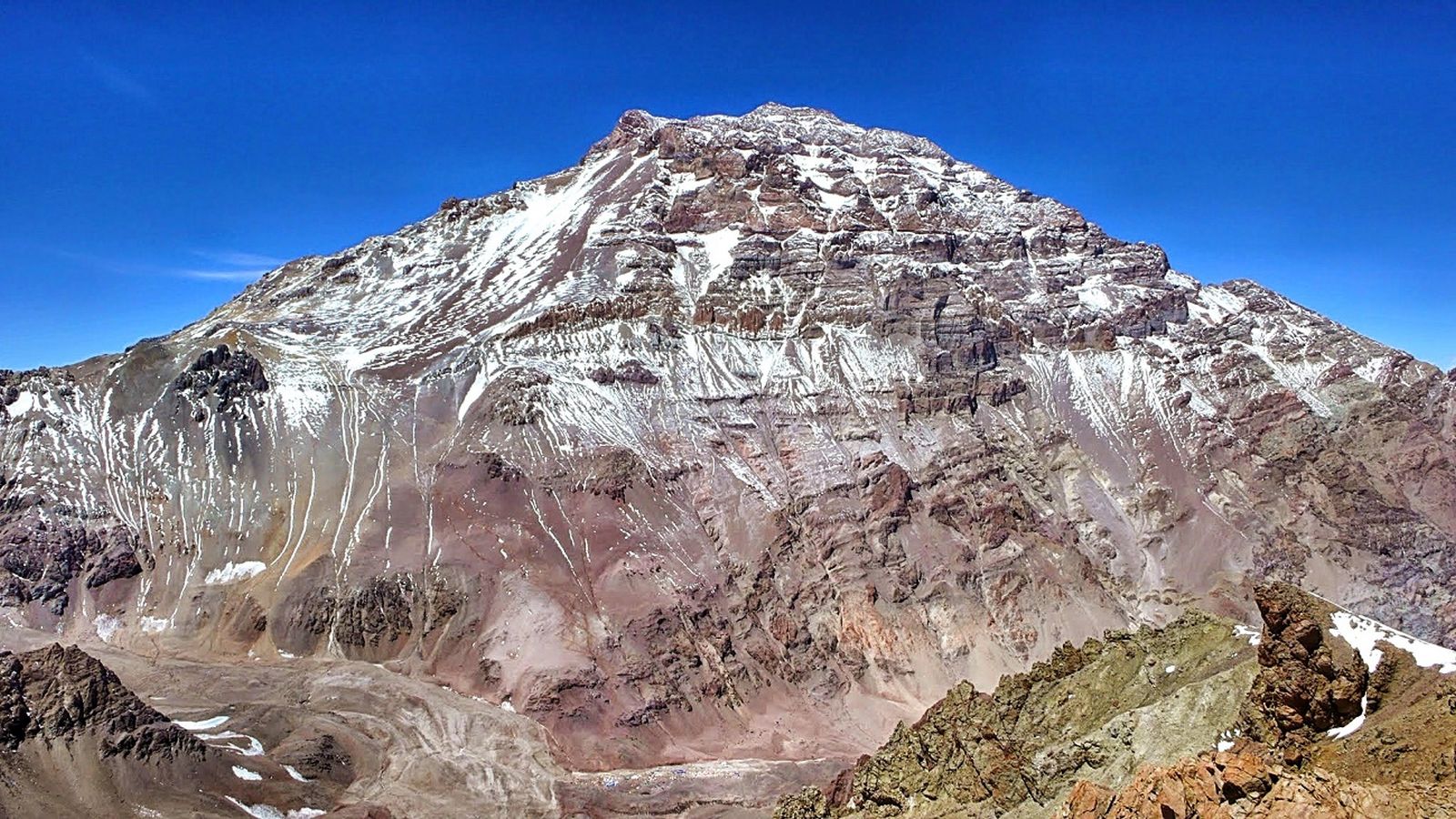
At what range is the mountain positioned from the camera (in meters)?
103

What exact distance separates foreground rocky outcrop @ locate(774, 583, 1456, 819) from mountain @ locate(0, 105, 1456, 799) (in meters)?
51.2

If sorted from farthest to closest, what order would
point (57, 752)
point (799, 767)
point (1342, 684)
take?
point (799, 767) < point (57, 752) < point (1342, 684)

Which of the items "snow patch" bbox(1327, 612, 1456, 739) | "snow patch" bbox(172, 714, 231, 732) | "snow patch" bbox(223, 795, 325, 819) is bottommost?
"snow patch" bbox(223, 795, 325, 819)

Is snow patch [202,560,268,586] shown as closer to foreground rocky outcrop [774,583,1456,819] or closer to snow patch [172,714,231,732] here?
snow patch [172,714,231,732]

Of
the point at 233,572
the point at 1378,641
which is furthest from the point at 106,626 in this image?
the point at 1378,641

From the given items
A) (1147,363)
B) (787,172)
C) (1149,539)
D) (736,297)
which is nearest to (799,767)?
(1149,539)

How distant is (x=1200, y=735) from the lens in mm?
34000

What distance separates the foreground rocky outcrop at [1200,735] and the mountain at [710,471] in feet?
168

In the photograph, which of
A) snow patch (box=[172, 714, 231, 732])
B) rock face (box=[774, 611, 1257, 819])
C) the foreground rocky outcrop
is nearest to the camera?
the foreground rocky outcrop

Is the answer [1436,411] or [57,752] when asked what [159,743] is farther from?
[1436,411]

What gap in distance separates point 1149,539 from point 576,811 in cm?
9690

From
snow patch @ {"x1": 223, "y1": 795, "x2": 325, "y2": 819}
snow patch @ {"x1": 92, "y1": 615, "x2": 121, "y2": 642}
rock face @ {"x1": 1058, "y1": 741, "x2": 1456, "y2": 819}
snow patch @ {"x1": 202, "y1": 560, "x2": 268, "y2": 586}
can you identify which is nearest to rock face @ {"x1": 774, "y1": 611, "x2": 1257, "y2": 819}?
rock face @ {"x1": 1058, "y1": 741, "x2": 1456, "y2": 819}

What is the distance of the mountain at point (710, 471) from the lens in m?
103

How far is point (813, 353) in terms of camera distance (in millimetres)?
148375
